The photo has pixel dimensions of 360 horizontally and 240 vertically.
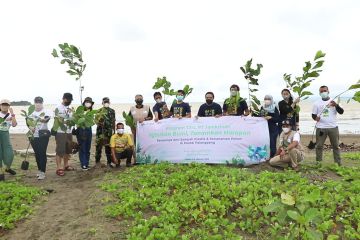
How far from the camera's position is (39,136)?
9.37 m

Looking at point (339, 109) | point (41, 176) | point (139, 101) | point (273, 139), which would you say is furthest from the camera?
point (139, 101)

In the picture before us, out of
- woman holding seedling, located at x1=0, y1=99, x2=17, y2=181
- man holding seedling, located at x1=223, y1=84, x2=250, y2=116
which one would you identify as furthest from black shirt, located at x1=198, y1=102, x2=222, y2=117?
woman holding seedling, located at x1=0, y1=99, x2=17, y2=181

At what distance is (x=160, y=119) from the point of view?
34.6 ft

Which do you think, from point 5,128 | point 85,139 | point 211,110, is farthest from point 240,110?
point 5,128

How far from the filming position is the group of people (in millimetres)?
9216

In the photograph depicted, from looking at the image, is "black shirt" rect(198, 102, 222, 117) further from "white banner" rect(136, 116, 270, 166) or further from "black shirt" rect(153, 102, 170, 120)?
"black shirt" rect(153, 102, 170, 120)

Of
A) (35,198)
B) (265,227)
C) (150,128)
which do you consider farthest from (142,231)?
(150,128)

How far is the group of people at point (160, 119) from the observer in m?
9.22

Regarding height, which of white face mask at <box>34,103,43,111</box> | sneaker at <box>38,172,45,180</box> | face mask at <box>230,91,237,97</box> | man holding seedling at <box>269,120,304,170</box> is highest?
face mask at <box>230,91,237,97</box>

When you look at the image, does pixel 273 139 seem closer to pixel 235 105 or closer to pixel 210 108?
pixel 235 105

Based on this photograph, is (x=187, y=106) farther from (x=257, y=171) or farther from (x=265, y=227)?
(x=265, y=227)

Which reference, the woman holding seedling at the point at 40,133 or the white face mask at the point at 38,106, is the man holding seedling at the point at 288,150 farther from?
the white face mask at the point at 38,106

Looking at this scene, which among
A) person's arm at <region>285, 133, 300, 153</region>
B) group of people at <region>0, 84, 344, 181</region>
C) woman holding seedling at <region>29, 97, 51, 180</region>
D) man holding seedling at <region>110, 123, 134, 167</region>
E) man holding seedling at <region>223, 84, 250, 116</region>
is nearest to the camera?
person's arm at <region>285, 133, 300, 153</region>

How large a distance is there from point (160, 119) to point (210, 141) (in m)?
1.73
